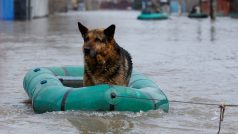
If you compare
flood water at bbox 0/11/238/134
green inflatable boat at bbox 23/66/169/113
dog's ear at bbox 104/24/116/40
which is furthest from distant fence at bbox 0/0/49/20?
dog's ear at bbox 104/24/116/40

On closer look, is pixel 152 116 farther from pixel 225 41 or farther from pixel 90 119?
pixel 225 41

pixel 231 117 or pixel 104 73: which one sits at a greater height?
pixel 104 73

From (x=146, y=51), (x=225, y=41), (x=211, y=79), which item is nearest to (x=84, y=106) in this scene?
(x=211, y=79)

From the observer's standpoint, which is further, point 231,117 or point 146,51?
point 146,51

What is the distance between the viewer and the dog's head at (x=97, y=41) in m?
8.46

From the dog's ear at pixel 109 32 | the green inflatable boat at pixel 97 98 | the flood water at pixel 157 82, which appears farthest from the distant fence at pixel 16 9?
the dog's ear at pixel 109 32

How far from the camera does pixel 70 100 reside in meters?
8.70

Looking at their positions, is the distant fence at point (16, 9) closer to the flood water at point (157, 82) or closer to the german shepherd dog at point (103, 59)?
the flood water at point (157, 82)

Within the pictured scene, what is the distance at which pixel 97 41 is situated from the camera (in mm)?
8523

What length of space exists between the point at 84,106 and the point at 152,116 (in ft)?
2.93

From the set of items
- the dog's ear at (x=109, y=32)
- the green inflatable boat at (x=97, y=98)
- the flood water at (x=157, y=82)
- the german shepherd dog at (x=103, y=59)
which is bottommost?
the flood water at (x=157, y=82)

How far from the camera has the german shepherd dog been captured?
27.9 ft

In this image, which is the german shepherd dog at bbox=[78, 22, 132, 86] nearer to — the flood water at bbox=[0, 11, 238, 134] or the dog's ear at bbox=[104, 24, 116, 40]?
the dog's ear at bbox=[104, 24, 116, 40]

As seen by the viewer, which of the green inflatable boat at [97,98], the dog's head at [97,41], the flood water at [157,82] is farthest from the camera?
the green inflatable boat at [97,98]
